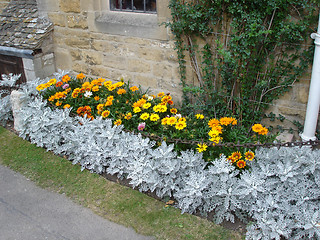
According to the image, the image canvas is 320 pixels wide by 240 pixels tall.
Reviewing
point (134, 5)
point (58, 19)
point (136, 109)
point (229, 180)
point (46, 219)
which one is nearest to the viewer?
point (229, 180)

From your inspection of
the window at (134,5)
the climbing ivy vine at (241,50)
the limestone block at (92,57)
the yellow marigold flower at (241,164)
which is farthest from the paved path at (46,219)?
the window at (134,5)

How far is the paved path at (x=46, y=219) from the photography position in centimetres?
317

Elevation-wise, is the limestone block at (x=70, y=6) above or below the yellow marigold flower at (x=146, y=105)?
above

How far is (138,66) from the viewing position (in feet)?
16.6

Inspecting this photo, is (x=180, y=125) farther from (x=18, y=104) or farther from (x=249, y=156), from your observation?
(x=18, y=104)

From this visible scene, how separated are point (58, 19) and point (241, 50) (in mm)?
3453

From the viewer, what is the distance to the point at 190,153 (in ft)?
11.4

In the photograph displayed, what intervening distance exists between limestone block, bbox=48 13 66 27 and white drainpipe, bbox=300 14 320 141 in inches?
160

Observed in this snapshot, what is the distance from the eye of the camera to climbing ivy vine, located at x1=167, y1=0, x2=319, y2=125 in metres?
3.60

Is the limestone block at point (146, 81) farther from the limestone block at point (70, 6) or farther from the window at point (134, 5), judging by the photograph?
the limestone block at point (70, 6)

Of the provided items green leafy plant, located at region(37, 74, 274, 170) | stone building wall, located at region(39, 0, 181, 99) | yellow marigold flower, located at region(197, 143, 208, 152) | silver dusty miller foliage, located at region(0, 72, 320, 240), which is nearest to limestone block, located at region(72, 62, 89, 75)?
stone building wall, located at region(39, 0, 181, 99)

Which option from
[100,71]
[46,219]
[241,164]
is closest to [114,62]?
[100,71]

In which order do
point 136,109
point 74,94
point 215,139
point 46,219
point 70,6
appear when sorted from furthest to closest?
point 70,6 < point 74,94 < point 136,109 < point 215,139 < point 46,219

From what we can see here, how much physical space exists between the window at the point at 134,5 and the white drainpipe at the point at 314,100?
7.71ft
